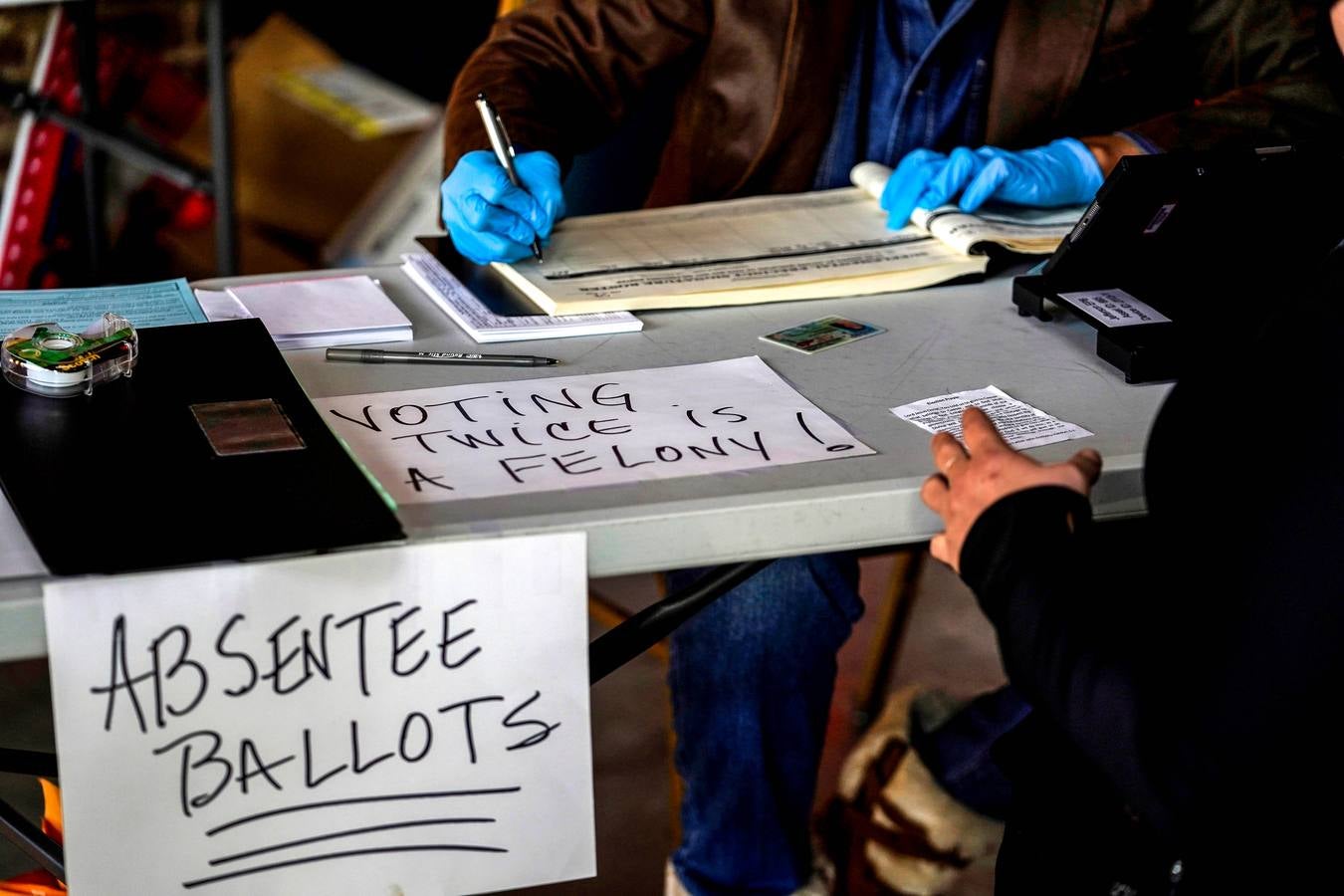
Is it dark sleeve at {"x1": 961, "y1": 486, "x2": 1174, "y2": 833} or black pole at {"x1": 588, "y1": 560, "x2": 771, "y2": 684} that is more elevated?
dark sleeve at {"x1": 961, "y1": 486, "x2": 1174, "y2": 833}

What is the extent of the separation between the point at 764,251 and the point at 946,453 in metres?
0.40

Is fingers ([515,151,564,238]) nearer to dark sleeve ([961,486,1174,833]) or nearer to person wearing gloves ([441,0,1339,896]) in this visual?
person wearing gloves ([441,0,1339,896])

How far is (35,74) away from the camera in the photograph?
2.25 metres

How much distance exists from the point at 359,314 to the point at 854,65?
67cm

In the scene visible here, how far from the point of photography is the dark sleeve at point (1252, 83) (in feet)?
4.54

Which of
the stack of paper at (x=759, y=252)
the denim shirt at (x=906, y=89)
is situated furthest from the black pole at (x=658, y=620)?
the denim shirt at (x=906, y=89)

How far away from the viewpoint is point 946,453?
31.9 inches

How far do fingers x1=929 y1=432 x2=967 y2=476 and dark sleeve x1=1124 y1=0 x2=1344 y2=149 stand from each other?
0.66 m

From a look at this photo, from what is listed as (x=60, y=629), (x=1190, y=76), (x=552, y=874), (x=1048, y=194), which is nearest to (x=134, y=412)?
(x=60, y=629)

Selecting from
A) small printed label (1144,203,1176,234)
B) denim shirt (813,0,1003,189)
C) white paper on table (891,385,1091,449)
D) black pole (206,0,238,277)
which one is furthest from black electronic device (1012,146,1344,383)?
black pole (206,0,238,277)

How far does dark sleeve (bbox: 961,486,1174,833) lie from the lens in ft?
2.41

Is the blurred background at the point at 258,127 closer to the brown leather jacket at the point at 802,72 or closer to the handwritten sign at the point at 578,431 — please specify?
the brown leather jacket at the point at 802,72

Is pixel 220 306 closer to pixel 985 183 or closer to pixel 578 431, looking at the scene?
pixel 578 431

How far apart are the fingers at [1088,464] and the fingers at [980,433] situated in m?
0.04
